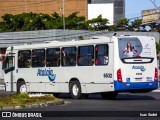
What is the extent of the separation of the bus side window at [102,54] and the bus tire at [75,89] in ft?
6.07

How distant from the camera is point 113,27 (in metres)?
81.9

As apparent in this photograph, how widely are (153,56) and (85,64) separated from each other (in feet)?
10.7

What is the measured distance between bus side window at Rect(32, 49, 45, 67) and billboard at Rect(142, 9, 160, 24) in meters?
37.8

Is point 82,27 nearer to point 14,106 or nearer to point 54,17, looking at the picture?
point 54,17

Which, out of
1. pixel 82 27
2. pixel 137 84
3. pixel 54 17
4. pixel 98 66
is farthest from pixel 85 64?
pixel 54 17

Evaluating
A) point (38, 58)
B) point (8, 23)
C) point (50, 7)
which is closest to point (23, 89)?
point (38, 58)

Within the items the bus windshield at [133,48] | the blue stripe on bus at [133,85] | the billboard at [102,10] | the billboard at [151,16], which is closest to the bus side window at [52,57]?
the bus windshield at [133,48]

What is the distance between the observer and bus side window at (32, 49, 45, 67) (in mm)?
29453

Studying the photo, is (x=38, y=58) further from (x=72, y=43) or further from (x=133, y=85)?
(x=133, y=85)

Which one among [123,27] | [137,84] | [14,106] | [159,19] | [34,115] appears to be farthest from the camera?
[123,27]

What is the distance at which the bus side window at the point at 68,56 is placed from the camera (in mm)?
27438

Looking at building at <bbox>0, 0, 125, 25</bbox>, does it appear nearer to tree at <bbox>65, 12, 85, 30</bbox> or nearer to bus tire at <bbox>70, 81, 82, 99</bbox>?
tree at <bbox>65, 12, 85, 30</bbox>

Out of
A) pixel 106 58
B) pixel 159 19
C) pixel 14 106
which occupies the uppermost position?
pixel 159 19

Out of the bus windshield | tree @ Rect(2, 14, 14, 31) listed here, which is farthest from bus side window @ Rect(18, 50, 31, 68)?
tree @ Rect(2, 14, 14, 31)
